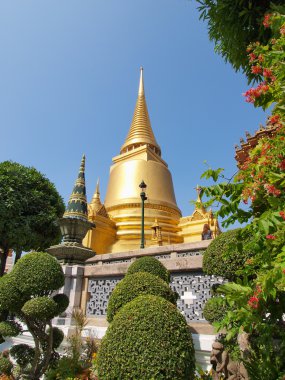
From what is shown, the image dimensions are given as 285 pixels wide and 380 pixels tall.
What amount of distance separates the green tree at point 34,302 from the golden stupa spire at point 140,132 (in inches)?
1022

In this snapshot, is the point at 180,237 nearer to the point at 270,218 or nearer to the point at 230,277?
the point at 230,277

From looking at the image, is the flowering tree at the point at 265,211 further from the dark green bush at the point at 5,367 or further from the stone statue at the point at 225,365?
the dark green bush at the point at 5,367

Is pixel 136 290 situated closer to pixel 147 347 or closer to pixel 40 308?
pixel 147 347

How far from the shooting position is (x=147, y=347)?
3.33 meters

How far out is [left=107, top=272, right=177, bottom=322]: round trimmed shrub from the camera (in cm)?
476

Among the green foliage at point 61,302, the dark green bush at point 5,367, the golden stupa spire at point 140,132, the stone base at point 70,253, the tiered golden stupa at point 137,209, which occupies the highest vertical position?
the golden stupa spire at point 140,132

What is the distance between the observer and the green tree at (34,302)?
5.34 m

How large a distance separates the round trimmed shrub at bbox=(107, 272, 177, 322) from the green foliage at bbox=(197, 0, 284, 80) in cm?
407

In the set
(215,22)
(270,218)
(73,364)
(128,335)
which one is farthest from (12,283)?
(215,22)

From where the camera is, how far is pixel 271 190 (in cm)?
243

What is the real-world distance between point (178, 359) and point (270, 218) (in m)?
1.90

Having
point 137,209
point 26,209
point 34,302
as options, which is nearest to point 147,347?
point 34,302

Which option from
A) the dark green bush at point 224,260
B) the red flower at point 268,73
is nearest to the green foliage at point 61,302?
the dark green bush at point 224,260

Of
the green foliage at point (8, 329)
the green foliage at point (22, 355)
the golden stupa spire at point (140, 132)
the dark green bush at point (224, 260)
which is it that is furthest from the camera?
the golden stupa spire at point (140, 132)
